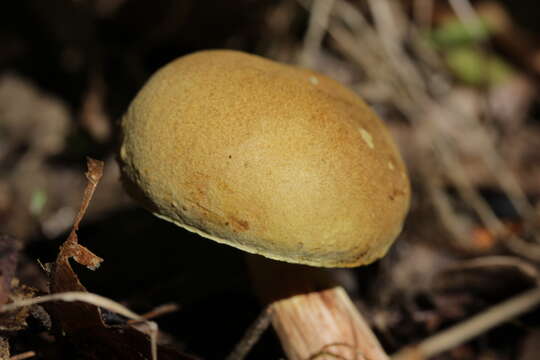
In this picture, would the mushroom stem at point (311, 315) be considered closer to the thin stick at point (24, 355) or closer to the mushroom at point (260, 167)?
the mushroom at point (260, 167)

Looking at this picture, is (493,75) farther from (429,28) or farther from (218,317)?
(218,317)

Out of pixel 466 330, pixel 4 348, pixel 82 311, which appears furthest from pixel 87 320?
pixel 466 330

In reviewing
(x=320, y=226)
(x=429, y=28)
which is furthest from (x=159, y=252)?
(x=429, y=28)

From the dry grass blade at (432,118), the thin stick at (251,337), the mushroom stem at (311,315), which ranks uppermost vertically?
the dry grass blade at (432,118)

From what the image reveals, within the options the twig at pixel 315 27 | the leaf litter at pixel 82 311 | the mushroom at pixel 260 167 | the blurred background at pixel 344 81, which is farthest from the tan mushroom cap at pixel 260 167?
the twig at pixel 315 27

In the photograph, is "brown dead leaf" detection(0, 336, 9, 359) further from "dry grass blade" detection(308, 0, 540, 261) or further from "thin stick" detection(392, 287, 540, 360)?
"dry grass blade" detection(308, 0, 540, 261)

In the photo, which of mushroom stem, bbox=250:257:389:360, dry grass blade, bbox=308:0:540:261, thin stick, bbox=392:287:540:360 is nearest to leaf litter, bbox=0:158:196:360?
mushroom stem, bbox=250:257:389:360
